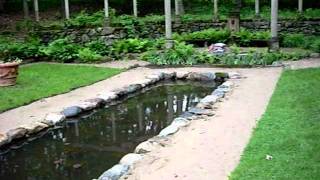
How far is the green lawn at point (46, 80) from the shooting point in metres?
9.77

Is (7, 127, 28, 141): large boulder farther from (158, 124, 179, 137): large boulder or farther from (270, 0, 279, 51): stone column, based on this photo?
(270, 0, 279, 51): stone column

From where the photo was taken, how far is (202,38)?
1830cm

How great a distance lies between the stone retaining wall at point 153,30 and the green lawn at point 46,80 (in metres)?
4.73

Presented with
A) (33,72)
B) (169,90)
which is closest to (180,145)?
(169,90)

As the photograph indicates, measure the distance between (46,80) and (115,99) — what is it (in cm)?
258

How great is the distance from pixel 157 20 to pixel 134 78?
8.49 metres

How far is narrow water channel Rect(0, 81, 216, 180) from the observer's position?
6137 millimetres

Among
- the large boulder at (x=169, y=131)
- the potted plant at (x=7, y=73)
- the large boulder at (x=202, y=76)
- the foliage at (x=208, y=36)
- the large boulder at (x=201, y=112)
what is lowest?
the large boulder at (x=169, y=131)

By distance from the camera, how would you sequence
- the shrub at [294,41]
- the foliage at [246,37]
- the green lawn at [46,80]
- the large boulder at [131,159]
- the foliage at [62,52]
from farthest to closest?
the foliage at [246,37]
the shrub at [294,41]
the foliage at [62,52]
the green lawn at [46,80]
the large boulder at [131,159]

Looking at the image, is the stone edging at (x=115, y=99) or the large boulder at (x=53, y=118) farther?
the large boulder at (x=53, y=118)

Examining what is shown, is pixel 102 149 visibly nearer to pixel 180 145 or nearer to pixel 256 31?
pixel 180 145

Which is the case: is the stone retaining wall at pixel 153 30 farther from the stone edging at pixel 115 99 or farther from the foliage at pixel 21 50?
the stone edging at pixel 115 99

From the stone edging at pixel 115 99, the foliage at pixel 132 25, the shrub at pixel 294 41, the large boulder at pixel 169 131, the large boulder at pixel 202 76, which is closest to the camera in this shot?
the stone edging at pixel 115 99

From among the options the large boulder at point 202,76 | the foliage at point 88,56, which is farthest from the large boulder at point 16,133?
the foliage at point 88,56
